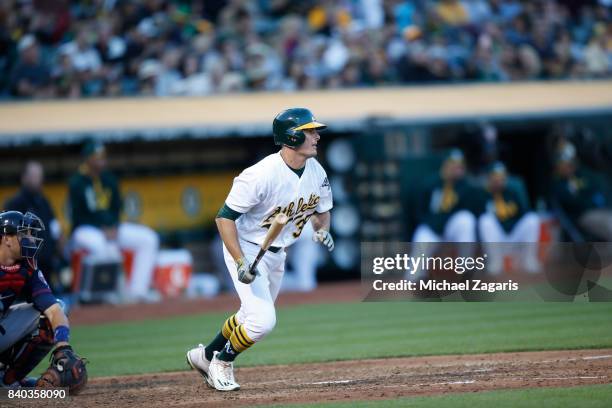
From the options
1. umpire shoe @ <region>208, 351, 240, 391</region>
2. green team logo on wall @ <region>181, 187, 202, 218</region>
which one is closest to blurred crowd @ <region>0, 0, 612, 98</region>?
green team logo on wall @ <region>181, 187, 202, 218</region>

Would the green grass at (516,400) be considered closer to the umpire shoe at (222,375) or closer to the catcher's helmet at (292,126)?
the umpire shoe at (222,375)

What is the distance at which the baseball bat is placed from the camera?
6.71m

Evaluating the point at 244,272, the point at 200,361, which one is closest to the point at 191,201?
the point at 200,361

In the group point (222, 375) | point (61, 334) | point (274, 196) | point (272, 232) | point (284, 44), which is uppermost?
point (284, 44)

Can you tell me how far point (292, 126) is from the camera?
23.6 feet

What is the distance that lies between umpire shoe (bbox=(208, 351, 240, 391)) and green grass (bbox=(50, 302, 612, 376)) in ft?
5.49

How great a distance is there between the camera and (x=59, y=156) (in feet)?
53.2

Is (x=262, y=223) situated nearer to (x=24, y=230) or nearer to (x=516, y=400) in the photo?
(x=24, y=230)

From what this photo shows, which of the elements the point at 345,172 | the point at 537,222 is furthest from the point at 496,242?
the point at 345,172

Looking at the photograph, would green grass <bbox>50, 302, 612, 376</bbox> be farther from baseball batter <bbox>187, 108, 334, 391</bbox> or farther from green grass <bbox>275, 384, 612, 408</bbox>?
green grass <bbox>275, 384, 612, 408</bbox>

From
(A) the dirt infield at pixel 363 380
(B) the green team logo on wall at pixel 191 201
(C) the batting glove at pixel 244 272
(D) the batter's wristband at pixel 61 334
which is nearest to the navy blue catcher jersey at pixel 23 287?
(D) the batter's wristband at pixel 61 334

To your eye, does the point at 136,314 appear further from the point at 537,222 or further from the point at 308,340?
the point at 537,222

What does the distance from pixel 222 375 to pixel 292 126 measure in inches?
72.1

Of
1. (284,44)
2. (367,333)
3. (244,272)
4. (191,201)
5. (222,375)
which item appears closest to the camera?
(244,272)
